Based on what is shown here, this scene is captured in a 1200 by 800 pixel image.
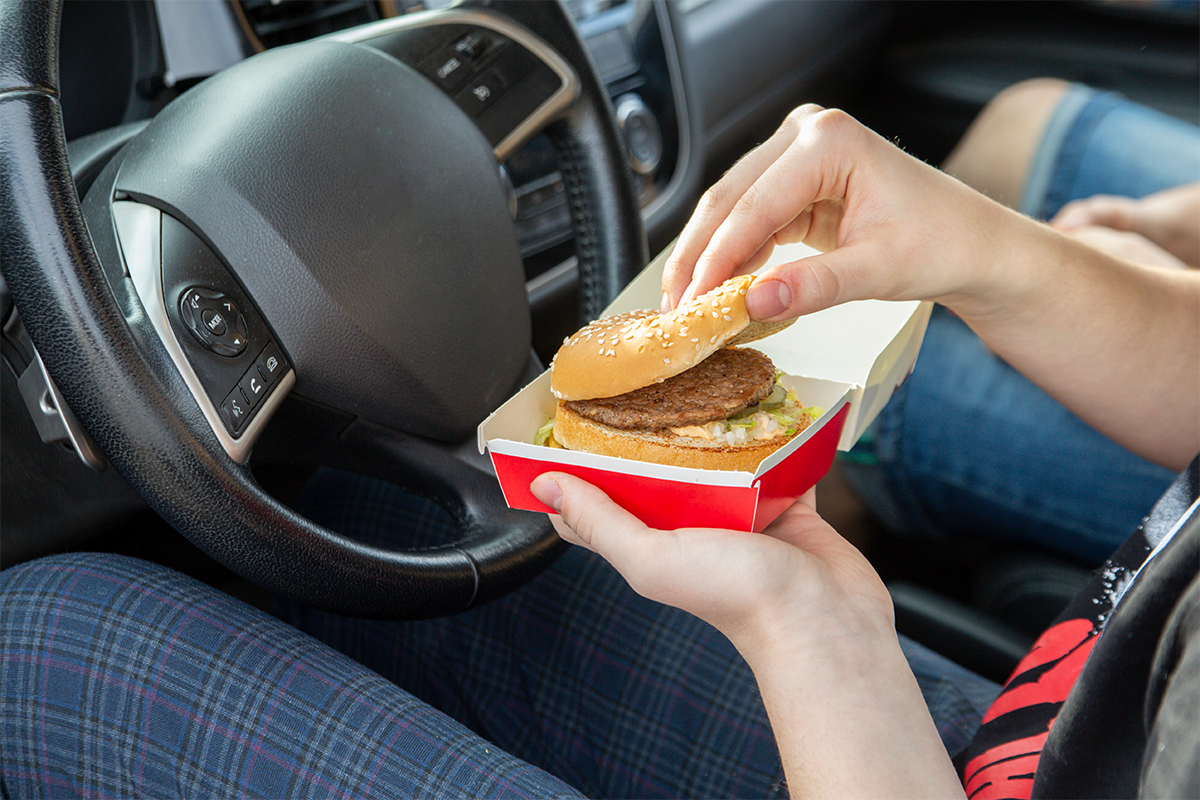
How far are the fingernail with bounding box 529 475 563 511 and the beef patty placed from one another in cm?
11

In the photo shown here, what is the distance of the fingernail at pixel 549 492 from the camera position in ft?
2.72

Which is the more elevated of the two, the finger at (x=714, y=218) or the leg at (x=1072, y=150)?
the finger at (x=714, y=218)

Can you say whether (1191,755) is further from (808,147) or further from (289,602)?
(289,602)

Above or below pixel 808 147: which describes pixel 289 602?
below

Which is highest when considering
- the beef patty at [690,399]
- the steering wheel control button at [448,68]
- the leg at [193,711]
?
the steering wheel control button at [448,68]

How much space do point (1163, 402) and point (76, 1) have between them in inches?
56.3

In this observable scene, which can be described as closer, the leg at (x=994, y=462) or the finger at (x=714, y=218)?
the finger at (x=714, y=218)

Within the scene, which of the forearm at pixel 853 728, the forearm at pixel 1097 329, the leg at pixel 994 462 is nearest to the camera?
the forearm at pixel 853 728

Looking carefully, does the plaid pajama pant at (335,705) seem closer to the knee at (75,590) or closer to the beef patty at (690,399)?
the knee at (75,590)

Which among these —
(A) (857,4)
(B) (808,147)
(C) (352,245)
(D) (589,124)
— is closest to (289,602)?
(C) (352,245)

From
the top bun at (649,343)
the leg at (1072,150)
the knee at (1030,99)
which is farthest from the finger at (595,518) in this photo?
the knee at (1030,99)

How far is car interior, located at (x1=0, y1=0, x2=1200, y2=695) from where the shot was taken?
74cm

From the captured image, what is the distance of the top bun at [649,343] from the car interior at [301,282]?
0.51ft

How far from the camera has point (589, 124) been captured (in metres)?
1.18
